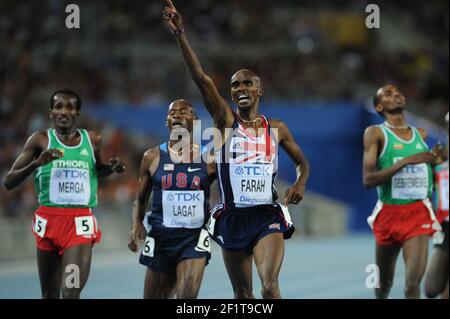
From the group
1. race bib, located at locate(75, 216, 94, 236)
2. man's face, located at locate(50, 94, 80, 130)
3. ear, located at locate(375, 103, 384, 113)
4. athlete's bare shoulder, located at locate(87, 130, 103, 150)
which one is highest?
ear, located at locate(375, 103, 384, 113)

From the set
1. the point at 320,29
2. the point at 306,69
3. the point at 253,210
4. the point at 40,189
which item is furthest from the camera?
the point at 320,29

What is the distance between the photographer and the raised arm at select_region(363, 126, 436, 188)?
921 centimetres

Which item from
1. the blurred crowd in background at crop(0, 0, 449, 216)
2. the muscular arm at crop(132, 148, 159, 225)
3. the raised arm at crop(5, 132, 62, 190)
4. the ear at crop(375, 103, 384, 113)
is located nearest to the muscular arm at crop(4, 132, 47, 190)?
the raised arm at crop(5, 132, 62, 190)

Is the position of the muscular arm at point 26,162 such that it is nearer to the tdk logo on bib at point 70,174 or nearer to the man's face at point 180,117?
the tdk logo on bib at point 70,174

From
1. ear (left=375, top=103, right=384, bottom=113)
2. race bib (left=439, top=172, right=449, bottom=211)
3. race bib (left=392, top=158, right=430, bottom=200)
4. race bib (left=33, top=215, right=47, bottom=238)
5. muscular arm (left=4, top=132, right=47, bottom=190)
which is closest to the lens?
muscular arm (left=4, top=132, right=47, bottom=190)

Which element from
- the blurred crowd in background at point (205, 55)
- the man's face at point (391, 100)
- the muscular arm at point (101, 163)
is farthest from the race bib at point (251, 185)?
the blurred crowd in background at point (205, 55)

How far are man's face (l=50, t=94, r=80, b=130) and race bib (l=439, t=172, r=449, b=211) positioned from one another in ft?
14.1

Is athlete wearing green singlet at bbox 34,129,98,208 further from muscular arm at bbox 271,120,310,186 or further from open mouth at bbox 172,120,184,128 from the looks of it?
muscular arm at bbox 271,120,310,186

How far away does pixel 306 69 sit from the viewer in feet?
82.9

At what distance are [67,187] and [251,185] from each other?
5.95ft

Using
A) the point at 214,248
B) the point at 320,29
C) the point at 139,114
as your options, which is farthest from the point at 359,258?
the point at 320,29

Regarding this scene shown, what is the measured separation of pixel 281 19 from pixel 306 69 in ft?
10.4
